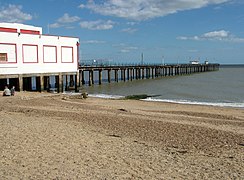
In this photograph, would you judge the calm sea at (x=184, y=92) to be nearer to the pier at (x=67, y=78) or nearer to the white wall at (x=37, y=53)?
the pier at (x=67, y=78)

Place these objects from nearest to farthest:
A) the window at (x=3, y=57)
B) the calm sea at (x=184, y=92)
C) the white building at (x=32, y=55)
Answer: the window at (x=3, y=57) → the white building at (x=32, y=55) → the calm sea at (x=184, y=92)

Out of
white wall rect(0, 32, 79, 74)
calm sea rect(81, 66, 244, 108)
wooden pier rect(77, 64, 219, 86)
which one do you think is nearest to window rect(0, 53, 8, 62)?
white wall rect(0, 32, 79, 74)

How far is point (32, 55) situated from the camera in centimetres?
2677

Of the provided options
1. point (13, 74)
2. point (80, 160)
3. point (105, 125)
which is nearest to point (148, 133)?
point (105, 125)

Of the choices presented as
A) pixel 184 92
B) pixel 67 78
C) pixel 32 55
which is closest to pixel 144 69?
pixel 67 78

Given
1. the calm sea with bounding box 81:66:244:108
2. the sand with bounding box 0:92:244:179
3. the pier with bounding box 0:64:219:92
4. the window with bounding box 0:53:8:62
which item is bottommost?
the calm sea with bounding box 81:66:244:108

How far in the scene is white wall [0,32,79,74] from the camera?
25.0 m

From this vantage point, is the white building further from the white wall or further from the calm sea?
the calm sea

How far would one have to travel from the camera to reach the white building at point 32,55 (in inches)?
982

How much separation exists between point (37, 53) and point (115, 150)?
20.9 meters

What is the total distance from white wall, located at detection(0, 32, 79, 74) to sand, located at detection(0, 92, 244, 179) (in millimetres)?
13720

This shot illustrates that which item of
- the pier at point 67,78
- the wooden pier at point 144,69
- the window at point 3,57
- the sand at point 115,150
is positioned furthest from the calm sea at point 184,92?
the sand at point 115,150

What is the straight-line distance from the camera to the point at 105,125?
11.9m

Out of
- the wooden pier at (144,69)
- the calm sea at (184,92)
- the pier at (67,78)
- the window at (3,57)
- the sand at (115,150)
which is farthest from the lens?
the wooden pier at (144,69)
